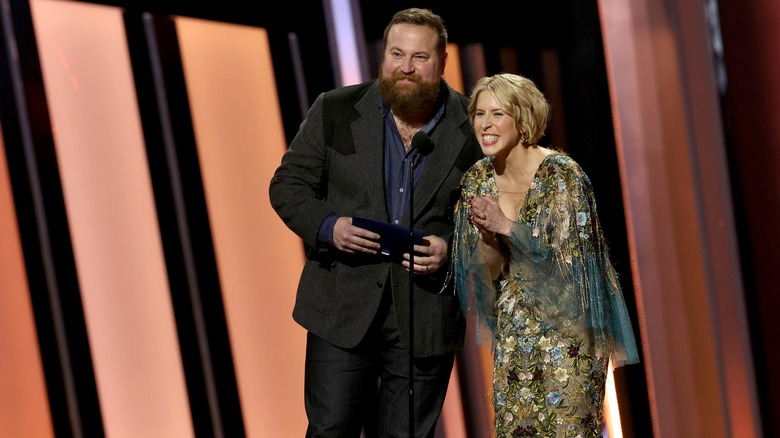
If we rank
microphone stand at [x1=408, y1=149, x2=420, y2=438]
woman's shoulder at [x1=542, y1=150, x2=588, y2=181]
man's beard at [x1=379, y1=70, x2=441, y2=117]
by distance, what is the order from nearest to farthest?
microphone stand at [x1=408, y1=149, x2=420, y2=438], woman's shoulder at [x1=542, y1=150, x2=588, y2=181], man's beard at [x1=379, y1=70, x2=441, y2=117]

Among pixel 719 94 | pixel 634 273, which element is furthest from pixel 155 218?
pixel 719 94

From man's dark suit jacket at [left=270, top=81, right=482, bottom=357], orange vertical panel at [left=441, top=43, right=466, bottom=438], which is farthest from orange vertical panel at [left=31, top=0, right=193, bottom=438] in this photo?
orange vertical panel at [left=441, top=43, right=466, bottom=438]

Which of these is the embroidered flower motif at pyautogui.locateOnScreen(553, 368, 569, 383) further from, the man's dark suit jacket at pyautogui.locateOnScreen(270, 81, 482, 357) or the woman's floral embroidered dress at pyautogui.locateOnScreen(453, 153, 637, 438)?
the man's dark suit jacket at pyautogui.locateOnScreen(270, 81, 482, 357)

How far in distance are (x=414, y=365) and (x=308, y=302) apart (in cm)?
37

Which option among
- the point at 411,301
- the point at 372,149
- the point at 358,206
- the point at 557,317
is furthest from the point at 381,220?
the point at 557,317

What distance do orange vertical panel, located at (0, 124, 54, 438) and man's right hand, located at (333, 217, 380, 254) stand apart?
1.27 metres

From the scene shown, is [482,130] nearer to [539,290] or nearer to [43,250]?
[539,290]

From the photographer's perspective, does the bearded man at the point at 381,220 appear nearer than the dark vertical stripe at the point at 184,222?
Yes

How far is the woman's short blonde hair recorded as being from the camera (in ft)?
7.43

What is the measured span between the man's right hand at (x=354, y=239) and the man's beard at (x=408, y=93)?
Result: 0.38m

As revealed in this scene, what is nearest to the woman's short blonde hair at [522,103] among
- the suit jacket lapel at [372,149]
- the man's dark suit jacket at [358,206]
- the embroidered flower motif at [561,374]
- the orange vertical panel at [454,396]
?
the man's dark suit jacket at [358,206]

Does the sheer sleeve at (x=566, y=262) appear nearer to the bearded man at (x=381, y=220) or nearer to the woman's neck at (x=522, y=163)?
the woman's neck at (x=522, y=163)

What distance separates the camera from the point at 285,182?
2393mm

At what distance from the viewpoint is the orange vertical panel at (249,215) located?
3.25m
